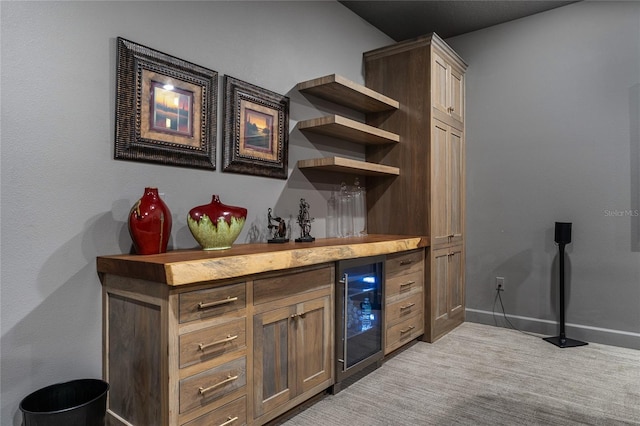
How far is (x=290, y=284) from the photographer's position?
1.94m

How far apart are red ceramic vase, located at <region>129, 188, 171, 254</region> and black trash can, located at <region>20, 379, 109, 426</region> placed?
2.02 feet

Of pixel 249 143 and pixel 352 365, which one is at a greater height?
pixel 249 143

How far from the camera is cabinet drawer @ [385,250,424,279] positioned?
2.69m

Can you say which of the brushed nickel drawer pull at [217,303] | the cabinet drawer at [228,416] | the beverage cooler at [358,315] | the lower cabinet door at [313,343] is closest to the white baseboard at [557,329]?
the beverage cooler at [358,315]

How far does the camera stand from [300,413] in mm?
2033

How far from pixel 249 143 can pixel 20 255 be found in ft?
4.34

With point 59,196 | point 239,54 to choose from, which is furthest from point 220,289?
point 239,54

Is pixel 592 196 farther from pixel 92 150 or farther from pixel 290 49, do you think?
pixel 92 150

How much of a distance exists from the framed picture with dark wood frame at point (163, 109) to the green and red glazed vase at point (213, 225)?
0.32 meters

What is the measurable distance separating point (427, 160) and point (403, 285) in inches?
41.6

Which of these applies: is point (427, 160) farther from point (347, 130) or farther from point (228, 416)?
point (228, 416)

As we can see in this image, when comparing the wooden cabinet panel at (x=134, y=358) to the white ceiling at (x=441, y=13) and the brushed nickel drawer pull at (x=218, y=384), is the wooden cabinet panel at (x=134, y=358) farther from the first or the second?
the white ceiling at (x=441, y=13)

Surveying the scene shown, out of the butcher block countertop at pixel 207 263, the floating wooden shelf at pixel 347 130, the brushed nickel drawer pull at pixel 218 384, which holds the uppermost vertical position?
the floating wooden shelf at pixel 347 130

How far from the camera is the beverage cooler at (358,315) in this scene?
223cm
